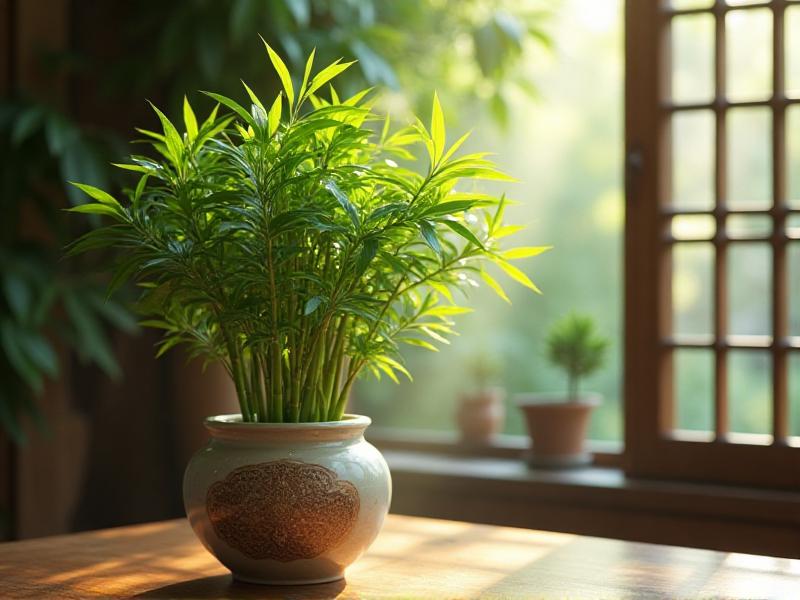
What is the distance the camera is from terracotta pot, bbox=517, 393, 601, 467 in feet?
7.76

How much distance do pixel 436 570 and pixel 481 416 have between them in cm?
127

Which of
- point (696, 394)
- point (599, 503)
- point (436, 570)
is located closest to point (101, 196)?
point (436, 570)

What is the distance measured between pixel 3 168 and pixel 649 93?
1.44 metres

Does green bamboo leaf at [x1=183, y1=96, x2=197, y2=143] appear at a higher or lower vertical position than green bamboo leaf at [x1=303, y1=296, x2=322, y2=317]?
higher

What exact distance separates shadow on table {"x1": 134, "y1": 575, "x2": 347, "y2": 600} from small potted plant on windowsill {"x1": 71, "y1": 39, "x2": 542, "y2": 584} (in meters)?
0.01

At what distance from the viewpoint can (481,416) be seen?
8.64 ft

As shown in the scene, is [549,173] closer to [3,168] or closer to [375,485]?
[3,168]

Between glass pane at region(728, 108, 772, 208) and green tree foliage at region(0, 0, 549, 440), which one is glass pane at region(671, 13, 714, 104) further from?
green tree foliage at region(0, 0, 549, 440)

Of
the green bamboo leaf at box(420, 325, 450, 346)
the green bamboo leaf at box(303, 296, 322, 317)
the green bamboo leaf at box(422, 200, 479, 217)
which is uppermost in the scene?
the green bamboo leaf at box(422, 200, 479, 217)

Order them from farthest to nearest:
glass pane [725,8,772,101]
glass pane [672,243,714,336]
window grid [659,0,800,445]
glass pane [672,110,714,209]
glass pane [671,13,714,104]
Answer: glass pane [672,243,714,336] → glass pane [671,13,714,104] → glass pane [672,110,714,209] → glass pane [725,8,772,101] → window grid [659,0,800,445]

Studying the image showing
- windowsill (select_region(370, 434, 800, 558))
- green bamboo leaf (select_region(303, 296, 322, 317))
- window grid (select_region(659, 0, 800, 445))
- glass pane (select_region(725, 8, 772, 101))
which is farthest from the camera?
glass pane (select_region(725, 8, 772, 101))

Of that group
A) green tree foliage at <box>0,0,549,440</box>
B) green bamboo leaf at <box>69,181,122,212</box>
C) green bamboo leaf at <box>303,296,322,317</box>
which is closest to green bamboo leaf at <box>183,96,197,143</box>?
green bamboo leaf at <box>69,181,122,212</box>

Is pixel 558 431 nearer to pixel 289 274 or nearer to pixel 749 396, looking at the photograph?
pixel 289 274

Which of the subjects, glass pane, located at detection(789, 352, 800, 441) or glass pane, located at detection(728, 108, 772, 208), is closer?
glass pane, located at detection(728, 108, 772, 208)
